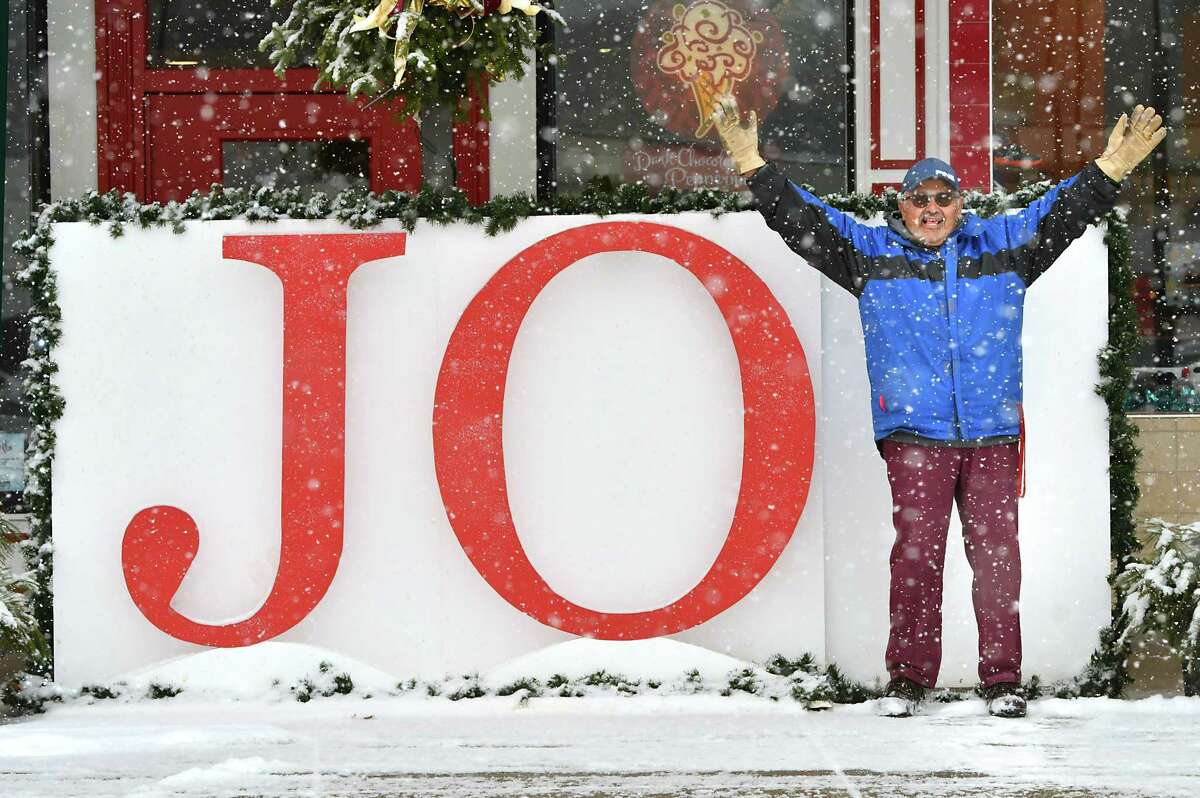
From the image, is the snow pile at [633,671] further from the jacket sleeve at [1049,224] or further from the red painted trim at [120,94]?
the red painted trim at [120,94]

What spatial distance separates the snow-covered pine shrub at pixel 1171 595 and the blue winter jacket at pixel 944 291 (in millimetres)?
797

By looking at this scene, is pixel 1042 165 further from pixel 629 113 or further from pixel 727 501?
pixel 727 501

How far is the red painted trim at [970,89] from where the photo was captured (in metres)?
6.51

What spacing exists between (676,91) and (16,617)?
4040 mm

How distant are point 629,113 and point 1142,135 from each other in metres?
2.96

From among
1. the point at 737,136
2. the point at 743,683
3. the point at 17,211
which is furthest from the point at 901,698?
the point at 17,211

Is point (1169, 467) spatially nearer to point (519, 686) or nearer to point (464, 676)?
point (519, 686)

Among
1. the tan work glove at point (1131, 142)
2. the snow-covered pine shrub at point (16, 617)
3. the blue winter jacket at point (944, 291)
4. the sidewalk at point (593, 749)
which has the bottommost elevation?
the sidewalk at point (593, 749)

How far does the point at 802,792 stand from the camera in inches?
139

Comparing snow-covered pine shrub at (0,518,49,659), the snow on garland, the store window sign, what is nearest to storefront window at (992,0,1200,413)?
the store window sign

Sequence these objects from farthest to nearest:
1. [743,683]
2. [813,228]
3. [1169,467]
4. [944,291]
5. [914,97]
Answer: [914,97] → [1169,467] → [743,683] → [813,228] → [944,291]

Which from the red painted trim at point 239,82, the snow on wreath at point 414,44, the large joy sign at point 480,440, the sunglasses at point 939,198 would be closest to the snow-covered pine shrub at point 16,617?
the large joy sign at point 480,440

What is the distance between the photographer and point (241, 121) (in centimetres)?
674

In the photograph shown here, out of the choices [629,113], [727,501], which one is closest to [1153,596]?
[727,501]
